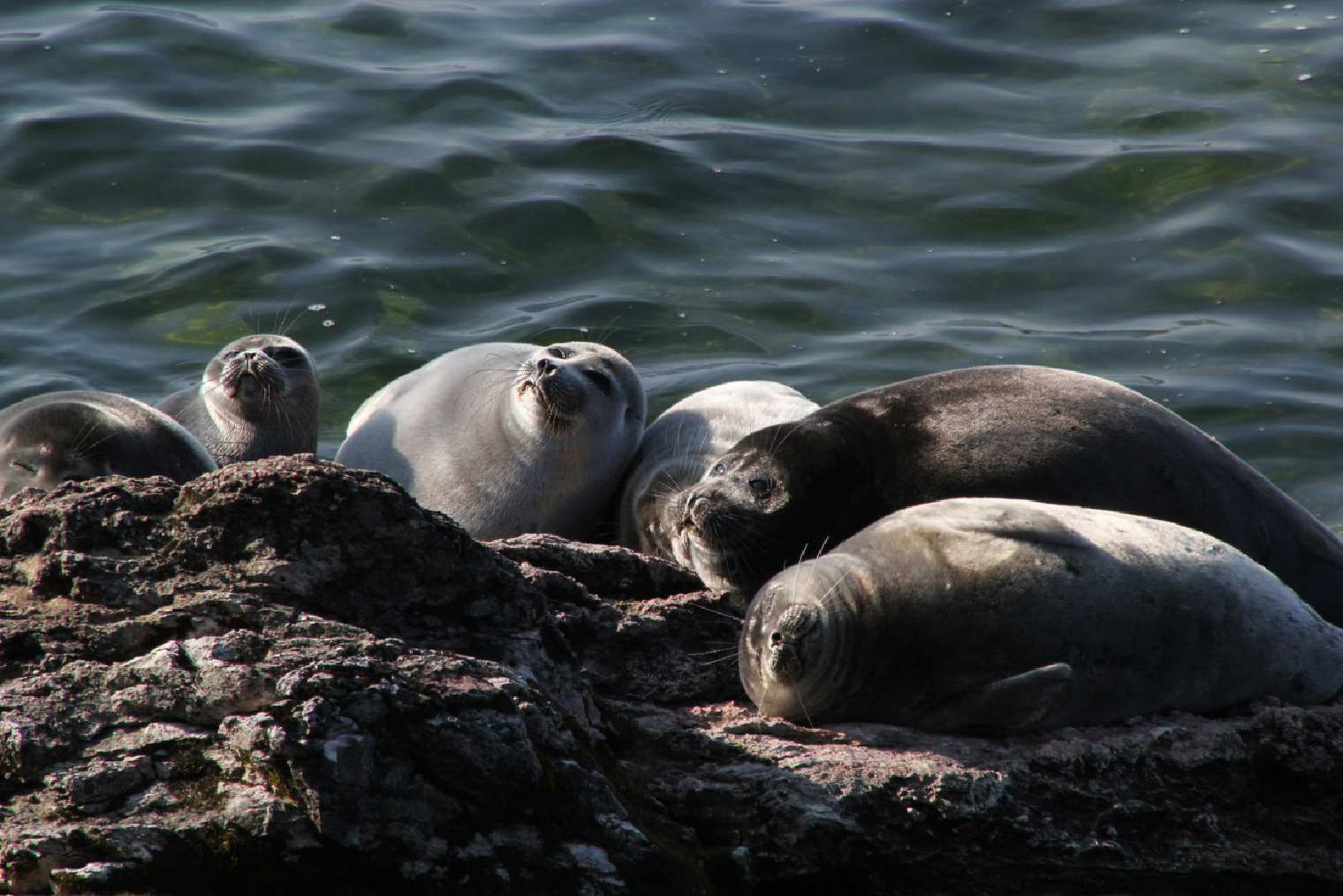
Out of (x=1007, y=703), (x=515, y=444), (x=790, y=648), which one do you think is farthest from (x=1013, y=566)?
(x=515, y=444)

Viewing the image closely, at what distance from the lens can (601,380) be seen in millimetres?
5742

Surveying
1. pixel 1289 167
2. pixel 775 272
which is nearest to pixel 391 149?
pixel 775 272

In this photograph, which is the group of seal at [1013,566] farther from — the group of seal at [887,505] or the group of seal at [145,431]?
the group of seal at [145,431]

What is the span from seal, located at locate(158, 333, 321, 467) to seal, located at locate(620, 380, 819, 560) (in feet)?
5.46

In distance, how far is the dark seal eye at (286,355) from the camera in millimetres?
6414

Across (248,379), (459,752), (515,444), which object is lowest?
(515,444)

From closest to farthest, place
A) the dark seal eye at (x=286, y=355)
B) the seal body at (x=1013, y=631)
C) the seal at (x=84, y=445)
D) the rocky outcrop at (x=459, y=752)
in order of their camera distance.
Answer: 1. the rocky outcrop at (x=459, y=752)
2. the seal body at (x=1013, y=631)
3. the seal at (x=84, y=445)
4. the dark seal eye at (x=286, y=355)

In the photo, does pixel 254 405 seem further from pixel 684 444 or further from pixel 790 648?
pixel 790 648

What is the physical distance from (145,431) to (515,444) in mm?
1436

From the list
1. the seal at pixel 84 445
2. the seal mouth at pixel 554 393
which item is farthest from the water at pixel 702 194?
the seal at pixel 84 445

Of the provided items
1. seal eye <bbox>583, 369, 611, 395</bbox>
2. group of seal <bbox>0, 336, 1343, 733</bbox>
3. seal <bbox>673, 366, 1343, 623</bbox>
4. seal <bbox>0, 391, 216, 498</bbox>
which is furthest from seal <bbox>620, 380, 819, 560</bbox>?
seal <bbox>0, 391, 216, 498</bbox>

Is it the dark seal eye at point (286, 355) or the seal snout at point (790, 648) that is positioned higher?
the seal snout at point (790, 648)

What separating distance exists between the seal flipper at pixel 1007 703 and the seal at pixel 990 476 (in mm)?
872

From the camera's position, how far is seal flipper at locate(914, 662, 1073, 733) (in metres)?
3.21
